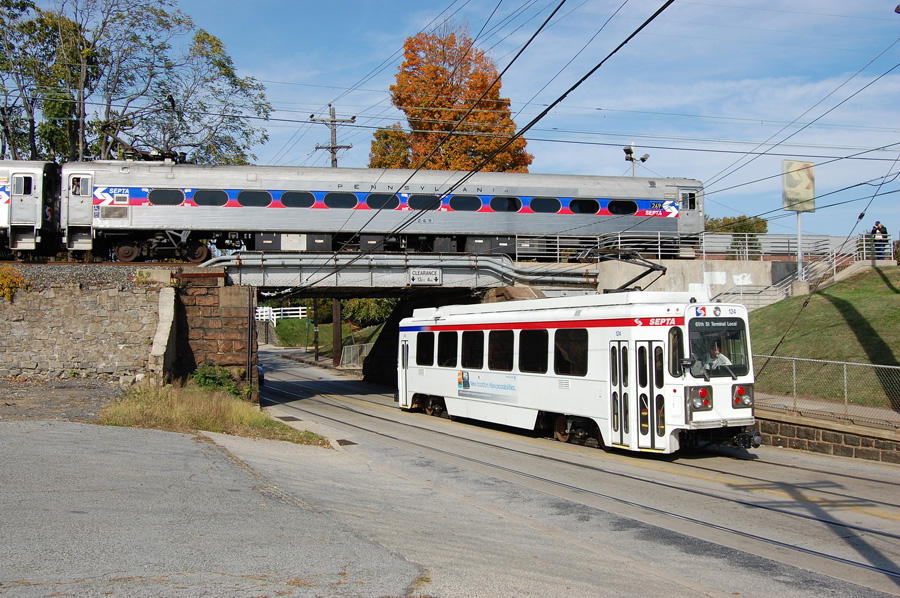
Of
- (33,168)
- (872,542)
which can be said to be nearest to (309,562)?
(872,542)

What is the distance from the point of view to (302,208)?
27.1 metres

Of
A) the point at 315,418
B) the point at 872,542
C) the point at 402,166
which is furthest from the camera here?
the point at 402,166

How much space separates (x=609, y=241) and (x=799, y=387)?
518 inches

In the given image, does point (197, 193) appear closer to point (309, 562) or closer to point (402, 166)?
point (402, 166)

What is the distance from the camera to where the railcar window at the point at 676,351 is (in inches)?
507

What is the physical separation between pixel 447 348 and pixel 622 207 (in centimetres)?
1306

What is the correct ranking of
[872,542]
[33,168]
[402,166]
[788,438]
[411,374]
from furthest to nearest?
[402,166] < [33,168] < [411,374] < [788,438] < [872,542]

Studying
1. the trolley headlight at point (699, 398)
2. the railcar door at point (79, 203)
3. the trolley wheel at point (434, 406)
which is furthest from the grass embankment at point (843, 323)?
the railcar door at point (79, 203)

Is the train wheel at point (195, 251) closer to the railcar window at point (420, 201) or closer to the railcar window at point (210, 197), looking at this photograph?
the railcar window at point (210, 197)

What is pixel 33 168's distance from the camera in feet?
82.9

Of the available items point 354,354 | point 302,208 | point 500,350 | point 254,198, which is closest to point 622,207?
point 302,208

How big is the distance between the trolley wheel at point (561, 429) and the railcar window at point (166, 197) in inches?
654

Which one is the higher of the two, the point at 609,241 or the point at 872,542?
the point at 609,241

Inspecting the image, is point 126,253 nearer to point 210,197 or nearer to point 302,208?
point 210,197
